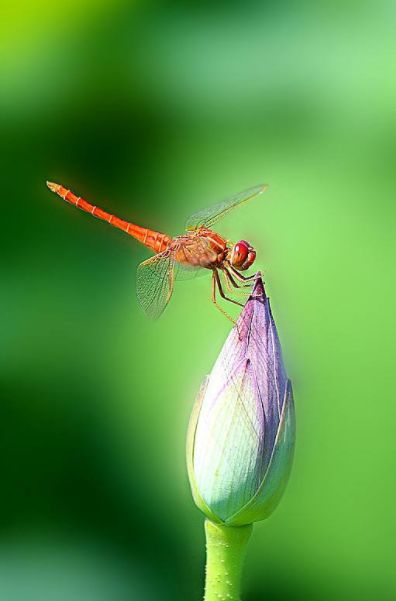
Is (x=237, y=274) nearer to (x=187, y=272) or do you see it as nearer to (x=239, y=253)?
(x=239, y=253)

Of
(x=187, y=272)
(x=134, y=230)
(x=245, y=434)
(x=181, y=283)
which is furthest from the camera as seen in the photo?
(x=181, y=283)

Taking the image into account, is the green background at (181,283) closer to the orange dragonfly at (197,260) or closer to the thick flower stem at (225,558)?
the orange dragonfly at (197,260)

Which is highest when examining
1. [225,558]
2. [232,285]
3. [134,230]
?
[134,230]

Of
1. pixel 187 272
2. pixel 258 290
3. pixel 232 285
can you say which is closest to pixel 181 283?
pixel 187 272

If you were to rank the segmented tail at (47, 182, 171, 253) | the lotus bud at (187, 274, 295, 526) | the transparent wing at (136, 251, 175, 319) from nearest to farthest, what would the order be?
the lotus bud at (187, 274, 295, 526) < the transparent wing at (136, 251, 175, 319) < the segmented tail at (47, 182, 171, 253)

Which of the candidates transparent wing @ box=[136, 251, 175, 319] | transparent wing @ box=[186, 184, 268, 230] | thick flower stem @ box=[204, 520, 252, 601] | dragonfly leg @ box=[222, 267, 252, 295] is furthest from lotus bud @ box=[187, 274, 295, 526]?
transparent wing @ box=[186, 184, 268, 230]

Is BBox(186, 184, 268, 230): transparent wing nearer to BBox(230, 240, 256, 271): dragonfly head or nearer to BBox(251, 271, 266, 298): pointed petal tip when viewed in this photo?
A: BBox(230, 240, 256, 271): dragonfly head

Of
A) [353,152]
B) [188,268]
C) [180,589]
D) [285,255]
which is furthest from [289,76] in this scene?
[180,589]

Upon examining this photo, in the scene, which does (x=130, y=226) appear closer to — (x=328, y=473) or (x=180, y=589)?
(x=328, y=473)
